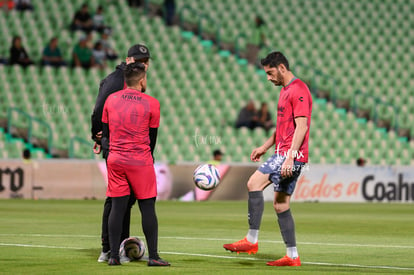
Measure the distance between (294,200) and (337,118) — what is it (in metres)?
5.22

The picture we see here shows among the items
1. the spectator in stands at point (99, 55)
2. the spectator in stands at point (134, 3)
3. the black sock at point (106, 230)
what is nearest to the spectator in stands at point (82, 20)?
the spectator in stands at point (99, 55)

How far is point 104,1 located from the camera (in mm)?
29750

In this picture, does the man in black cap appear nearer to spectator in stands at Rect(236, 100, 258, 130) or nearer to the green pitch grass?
the green pitch grass

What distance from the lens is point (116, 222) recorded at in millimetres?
8500

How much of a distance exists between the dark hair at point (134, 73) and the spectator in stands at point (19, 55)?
18349 mm

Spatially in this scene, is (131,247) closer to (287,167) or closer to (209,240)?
(287,167)

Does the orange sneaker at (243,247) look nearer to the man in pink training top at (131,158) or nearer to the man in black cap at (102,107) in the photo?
the man in black cap at (102,107)

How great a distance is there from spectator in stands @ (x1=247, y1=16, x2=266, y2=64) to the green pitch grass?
34.8 ft

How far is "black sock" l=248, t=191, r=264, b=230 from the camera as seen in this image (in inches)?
376

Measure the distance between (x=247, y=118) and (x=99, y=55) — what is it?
5.06 meters

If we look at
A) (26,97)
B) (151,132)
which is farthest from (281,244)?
(26,97)

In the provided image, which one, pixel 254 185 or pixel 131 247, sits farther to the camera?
pixel 254 185

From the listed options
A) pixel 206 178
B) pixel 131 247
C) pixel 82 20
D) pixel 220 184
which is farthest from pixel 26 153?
pixel 131 247

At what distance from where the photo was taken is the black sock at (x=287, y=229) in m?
8.69
